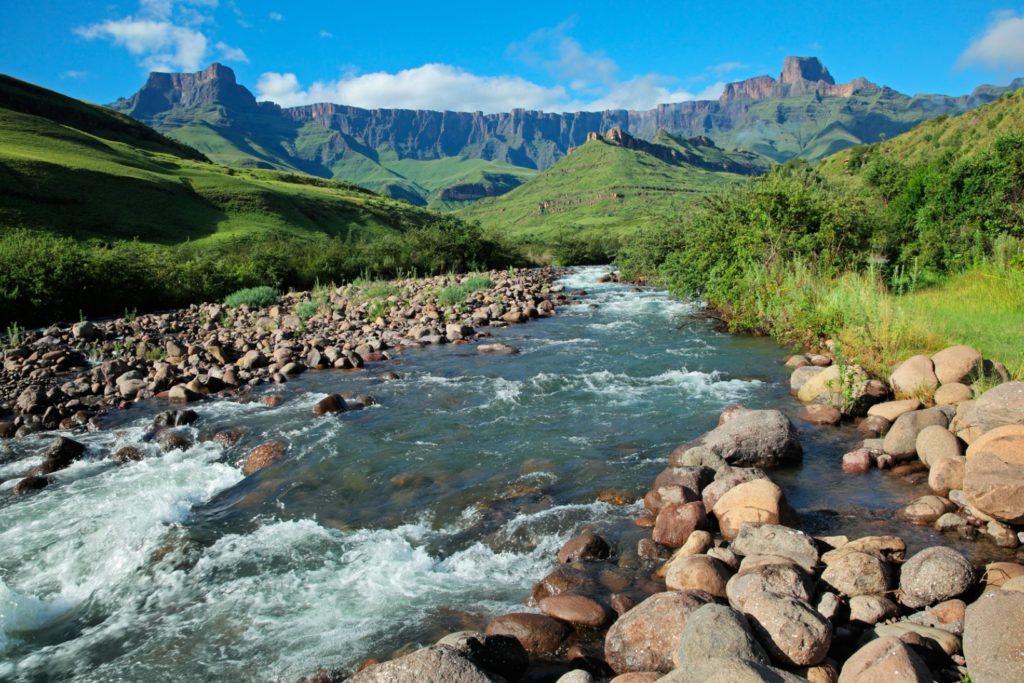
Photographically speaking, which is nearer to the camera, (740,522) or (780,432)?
(740,522)

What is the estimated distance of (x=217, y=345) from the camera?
20250mm

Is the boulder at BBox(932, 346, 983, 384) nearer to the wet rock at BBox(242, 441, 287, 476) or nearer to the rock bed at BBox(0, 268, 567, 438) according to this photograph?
the wet rock at BBox(242, 441, 287, 476)

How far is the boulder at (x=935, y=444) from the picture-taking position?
8750mm

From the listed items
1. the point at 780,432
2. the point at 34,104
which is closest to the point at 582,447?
the point at 780,432

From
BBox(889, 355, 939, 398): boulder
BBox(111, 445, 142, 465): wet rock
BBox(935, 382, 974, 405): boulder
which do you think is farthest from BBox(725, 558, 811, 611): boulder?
BBox(111, 445, 142, 465): wet rock

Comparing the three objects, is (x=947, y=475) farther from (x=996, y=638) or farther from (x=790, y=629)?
(x=790, y=629)

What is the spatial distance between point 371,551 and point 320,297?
2485 cm

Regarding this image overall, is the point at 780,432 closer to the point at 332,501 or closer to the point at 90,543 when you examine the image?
the point at 332,501

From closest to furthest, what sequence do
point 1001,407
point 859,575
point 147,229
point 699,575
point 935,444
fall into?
point 859,575 < point 699,575 < point 1001,407 < point 935,444 < point 147,229

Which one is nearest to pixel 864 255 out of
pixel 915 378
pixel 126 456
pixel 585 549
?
pixel 915 378

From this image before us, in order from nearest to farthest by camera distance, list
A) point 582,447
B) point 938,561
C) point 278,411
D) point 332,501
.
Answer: point 938,561 < point 332,501 < point 582,447 < point 278,411

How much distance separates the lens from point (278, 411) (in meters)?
14.4

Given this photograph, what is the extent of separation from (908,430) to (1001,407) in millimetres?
1401

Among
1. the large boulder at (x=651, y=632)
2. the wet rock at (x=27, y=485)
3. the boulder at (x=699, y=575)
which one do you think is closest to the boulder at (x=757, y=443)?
the boulder at (x=699, y=575)
